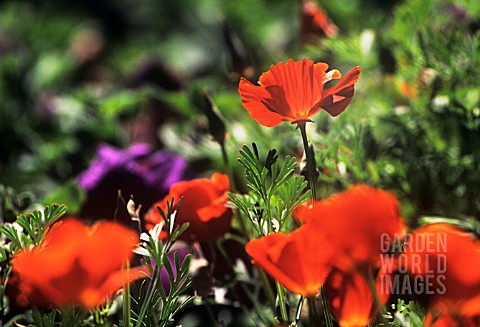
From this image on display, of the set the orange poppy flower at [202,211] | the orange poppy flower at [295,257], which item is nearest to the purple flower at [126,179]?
the orange poppy flower at [202,211]

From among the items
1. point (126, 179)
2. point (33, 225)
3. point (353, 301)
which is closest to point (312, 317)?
point (353, 301)

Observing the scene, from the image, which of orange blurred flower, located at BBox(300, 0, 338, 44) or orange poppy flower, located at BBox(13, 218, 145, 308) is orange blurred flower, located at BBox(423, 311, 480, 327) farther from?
orange blurred flower, located at BBox(300, 0, 338, 44)

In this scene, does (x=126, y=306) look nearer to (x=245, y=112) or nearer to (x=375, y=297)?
(x=375, y=297)

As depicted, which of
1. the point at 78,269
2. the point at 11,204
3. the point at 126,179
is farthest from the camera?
the point at 126,179

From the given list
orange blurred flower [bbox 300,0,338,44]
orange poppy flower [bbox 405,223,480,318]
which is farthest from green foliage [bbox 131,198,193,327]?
orange blurred flower [bbox 300,0,338,44]

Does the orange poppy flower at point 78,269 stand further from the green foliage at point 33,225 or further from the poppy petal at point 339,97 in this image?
the poppy petal at point 339,97

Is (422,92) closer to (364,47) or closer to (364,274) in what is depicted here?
(364,47)

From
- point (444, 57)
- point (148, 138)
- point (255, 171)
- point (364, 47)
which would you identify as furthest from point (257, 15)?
point (255, 171)
